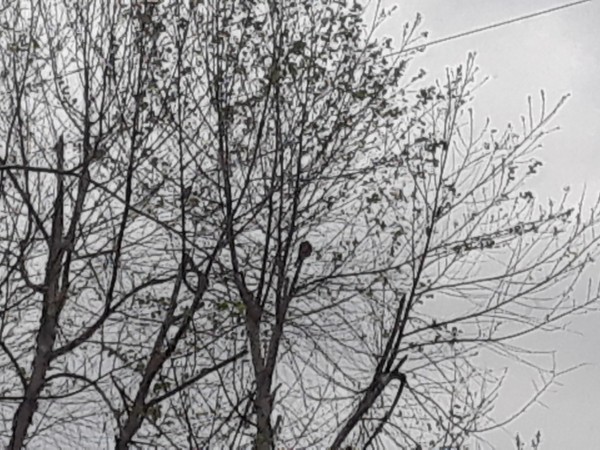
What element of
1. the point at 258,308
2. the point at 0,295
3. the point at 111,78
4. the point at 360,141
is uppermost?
the point at 360,141

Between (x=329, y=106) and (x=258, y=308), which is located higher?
(x=329, y=106)

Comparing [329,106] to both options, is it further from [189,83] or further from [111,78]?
[111,78]

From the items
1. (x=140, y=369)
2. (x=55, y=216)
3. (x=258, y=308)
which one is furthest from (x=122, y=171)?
(x=258, y=308)

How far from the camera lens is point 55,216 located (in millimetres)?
9375

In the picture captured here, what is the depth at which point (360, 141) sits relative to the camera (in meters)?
9.66

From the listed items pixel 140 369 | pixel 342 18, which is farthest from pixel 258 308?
pixel 342 18

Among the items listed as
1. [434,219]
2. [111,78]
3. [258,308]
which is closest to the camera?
[258,308]

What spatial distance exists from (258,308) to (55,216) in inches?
128

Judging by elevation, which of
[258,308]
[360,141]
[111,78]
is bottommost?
→ [258,308]

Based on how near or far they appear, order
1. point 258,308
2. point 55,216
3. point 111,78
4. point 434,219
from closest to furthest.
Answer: point 258,308, point 111,78, point 434,219, point 55,216

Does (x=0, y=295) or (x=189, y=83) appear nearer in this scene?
(x=189, y=83)

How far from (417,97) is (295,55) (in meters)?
→ 1.86

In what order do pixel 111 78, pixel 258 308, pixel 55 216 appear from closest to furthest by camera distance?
pixel 258 308 < pixel 111 78 < pixel 55 216

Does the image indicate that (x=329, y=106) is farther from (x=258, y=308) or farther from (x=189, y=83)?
(x=258, y=308)
